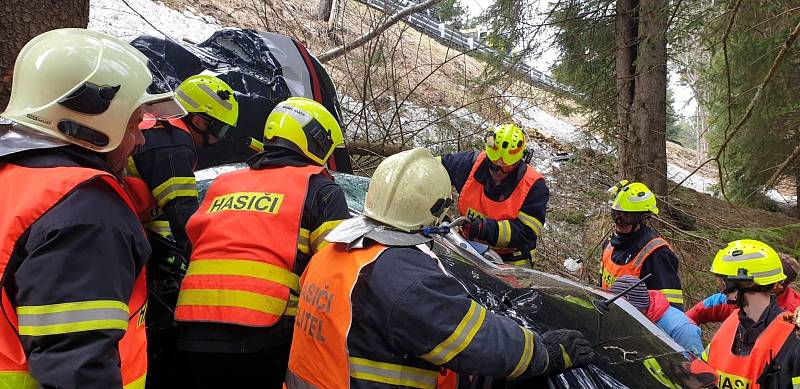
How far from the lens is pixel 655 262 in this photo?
13.1 feet

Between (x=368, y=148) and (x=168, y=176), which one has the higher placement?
(x=168, y=176)

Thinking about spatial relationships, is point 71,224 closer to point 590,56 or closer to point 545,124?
point 590,56

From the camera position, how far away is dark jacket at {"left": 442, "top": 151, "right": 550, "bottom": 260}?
451 centimetres

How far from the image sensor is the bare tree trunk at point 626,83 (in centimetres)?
814

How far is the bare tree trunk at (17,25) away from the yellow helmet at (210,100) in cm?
71

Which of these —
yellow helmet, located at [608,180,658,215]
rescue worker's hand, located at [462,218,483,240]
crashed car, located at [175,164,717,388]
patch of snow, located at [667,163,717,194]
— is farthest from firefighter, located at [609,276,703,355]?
patch of snow, located at [667,163,717,194]

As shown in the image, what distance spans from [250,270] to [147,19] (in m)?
8.58

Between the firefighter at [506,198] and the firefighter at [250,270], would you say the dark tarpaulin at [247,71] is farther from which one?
the firefighter at [250,270]

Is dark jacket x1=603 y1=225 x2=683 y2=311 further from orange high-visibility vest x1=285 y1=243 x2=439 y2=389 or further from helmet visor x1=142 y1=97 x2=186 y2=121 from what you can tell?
helmet visor x1=142 y1=97 x2=186 y2=121

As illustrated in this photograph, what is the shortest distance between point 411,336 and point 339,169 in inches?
124

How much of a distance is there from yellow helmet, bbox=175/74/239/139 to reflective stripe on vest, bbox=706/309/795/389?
9.73 ft

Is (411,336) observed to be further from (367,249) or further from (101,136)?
(101,136)

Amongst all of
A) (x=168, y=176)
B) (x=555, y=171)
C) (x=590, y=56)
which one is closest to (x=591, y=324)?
(x=168, y=176)

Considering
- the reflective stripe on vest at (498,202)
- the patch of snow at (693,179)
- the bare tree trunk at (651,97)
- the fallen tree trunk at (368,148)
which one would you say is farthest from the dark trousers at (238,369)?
the patch of snow at (693,179)
